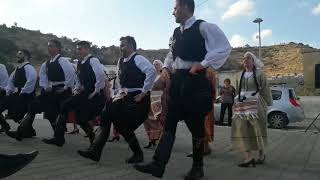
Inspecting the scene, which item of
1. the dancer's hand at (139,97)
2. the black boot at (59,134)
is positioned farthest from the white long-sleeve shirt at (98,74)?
the dancer's hand at (139,97)

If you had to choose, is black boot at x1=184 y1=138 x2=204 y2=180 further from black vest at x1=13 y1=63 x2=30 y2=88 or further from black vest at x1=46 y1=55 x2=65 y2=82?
black vest at x1=13 y1=63 x2=30 y2=88

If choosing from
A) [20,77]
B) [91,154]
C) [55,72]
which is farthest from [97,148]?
[20,77]

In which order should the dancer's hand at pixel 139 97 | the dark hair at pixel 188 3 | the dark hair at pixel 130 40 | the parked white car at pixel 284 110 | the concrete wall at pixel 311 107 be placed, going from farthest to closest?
the concrete wall at pixel 311 107
the parked white car at pixel 284 110
the dark hair at pixel 130 40
the dancer's hand at pixel 139 97
the dark hair at pixel 188 3

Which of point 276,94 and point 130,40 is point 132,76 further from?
point 276,94

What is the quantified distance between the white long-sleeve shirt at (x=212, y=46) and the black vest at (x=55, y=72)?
13.8 ft

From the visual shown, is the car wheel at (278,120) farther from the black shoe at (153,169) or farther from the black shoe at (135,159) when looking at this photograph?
the black shoe at (153,169)

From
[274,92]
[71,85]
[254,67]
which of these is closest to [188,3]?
[254,67]

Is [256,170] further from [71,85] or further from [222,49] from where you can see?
[71,85]

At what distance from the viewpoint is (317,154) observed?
9562 millimetres

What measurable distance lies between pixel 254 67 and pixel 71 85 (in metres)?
3.42

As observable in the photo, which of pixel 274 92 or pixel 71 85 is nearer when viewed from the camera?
pixel 71 85

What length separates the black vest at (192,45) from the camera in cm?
614

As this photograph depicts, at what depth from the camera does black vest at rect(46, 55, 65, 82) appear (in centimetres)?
997

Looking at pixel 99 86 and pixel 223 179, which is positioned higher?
pixel 99 86
